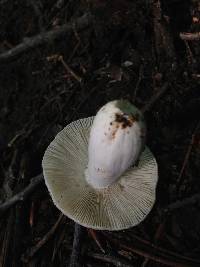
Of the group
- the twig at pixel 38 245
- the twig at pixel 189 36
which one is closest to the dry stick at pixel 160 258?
the twig at pixel 38 245

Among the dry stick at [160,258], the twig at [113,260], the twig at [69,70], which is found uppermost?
the twig at [69,70]

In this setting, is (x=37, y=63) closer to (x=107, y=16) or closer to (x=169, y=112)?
(x=107, y=16)

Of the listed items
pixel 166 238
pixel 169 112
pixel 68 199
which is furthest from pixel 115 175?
pixel 169 112

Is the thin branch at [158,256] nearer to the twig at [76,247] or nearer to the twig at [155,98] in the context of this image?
the twig at [76,247]

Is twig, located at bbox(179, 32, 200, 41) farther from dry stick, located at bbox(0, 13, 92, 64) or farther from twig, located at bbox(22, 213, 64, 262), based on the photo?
twig, located at bbox(22, 213, 64, 262)

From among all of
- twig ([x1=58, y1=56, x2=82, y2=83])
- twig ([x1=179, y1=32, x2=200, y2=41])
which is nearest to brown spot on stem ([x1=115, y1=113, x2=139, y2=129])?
twig ([x1=58, y1=56, x2=82, y2=83])
